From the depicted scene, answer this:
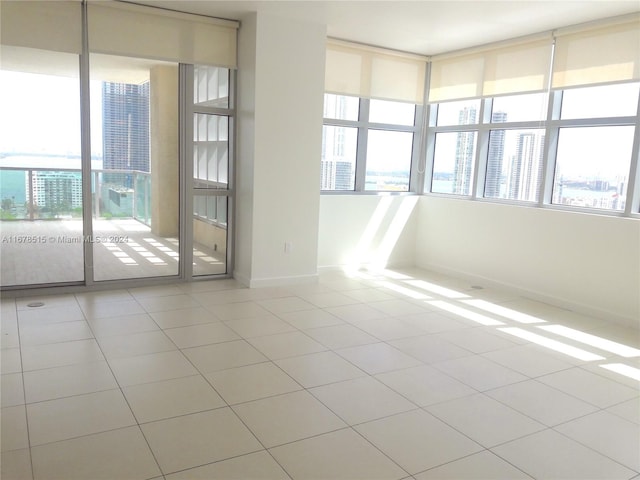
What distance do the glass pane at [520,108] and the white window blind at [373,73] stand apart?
104 cm

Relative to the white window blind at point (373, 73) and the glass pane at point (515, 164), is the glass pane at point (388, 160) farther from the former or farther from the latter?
the glass pane at point (515, 164)

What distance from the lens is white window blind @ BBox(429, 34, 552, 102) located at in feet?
16.7

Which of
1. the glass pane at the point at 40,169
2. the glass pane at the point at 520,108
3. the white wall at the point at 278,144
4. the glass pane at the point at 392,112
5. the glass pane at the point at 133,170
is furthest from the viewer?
the glass pane at the point at 392,112

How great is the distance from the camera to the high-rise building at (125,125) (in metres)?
4.75

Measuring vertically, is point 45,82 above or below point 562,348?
above

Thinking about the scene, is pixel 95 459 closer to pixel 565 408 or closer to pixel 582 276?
pixel 565 408

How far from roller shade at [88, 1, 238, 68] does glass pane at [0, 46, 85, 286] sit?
14.8 inches

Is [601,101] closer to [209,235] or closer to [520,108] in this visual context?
[520,108]

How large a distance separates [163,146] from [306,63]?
165 cm

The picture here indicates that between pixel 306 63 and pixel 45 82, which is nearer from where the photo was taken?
pixel 45 82

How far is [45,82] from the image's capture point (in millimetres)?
4457

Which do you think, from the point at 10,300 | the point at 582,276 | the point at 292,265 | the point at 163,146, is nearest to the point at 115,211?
the point at 163,146

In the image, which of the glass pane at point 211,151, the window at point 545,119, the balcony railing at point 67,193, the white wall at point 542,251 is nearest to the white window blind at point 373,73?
the window at point 545,119

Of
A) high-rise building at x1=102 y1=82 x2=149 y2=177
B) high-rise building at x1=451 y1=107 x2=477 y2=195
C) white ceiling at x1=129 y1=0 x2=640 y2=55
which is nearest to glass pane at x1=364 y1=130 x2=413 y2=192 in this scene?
high-rise building at x1=451 y1=107 x2=477 y2=195
